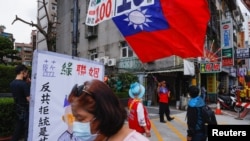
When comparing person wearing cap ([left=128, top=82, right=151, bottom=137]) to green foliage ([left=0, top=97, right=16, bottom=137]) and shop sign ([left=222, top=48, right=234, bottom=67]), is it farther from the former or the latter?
shop sign ([left=222, top=48, right=234, bottom=67])

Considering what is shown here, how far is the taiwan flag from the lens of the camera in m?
3.03

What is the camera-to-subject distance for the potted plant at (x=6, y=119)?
6770 millimetres

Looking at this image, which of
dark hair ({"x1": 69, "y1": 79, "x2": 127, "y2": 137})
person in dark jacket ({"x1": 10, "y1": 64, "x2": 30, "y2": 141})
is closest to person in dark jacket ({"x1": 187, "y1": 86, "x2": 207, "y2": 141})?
person in dark jacket ({"x1": 10, "y1": 64, "x2": 30, "y2": 141})

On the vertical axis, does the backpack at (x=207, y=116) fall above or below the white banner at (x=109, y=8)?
below

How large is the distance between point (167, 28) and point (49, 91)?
6.29 feet

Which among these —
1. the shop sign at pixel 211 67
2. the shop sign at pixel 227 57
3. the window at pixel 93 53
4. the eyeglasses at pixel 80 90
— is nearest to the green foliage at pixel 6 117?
the eyeglasses at pixel 80 90

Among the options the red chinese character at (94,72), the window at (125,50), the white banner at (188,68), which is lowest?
the red chinese character at (94,72)

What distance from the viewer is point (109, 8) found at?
145 inches

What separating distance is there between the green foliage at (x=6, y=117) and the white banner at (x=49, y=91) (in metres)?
3.41

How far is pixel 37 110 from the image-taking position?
12.3ft

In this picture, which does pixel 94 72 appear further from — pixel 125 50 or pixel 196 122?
pixel 125 50

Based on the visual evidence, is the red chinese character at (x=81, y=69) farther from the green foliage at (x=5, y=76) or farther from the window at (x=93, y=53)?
the window at (x=93, y=53)

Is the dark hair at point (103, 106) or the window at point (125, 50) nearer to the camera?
the dark hair at point (103, 106)

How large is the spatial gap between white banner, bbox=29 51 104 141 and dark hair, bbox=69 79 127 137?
2.32 metres
